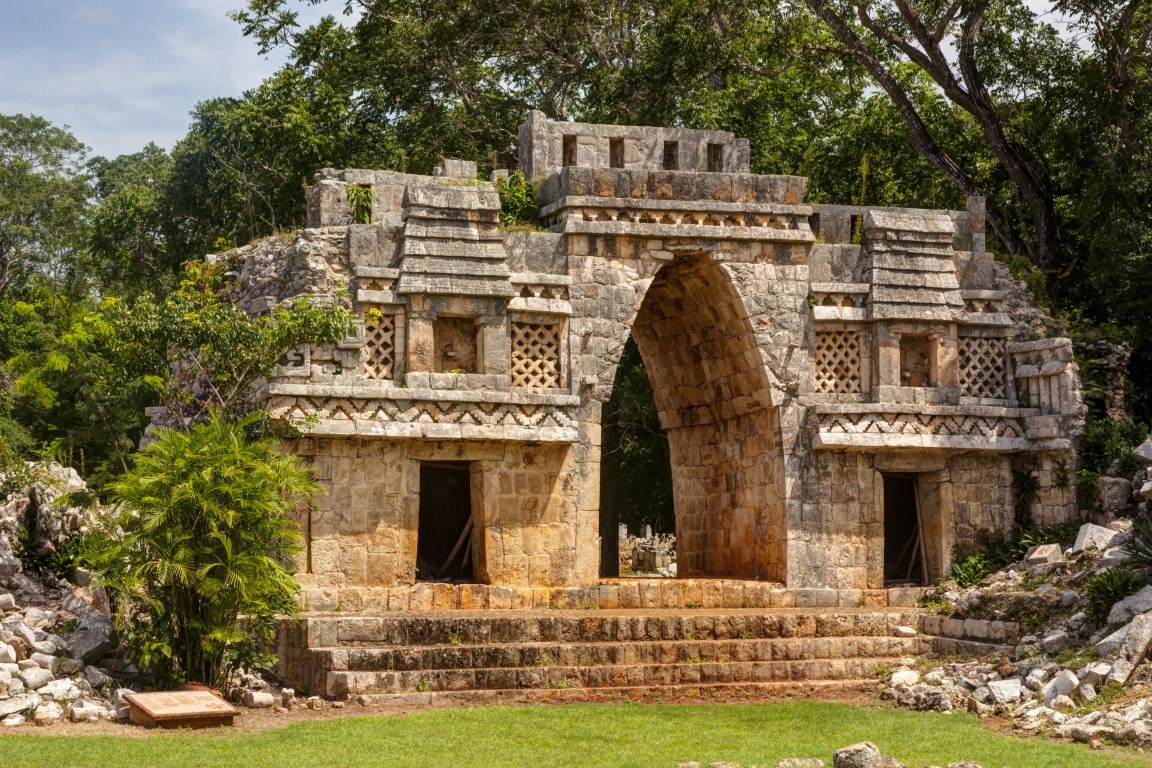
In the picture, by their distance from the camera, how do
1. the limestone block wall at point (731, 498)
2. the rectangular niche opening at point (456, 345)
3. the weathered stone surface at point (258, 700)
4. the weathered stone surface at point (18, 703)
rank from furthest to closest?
the limestone block wall at point (731, 498)
the rectangular niche opening at point (456, 345)
the weathered stone surface at point (258, 700)
the weathered stone surface at point (18, 703)

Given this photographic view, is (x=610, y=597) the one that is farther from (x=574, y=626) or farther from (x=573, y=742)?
(x=573, y=742)

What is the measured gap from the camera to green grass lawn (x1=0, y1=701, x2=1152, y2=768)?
10.1 m

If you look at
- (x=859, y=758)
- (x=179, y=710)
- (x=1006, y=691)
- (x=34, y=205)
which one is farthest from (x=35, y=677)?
(x=34, y=205)

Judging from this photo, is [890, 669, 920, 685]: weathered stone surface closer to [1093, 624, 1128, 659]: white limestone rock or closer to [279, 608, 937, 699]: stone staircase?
[279, 608, 937, 699]: stone staircase

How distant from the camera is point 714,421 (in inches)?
738

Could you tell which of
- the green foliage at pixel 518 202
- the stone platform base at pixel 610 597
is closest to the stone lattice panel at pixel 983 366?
the stone platform base at pixel 610 597

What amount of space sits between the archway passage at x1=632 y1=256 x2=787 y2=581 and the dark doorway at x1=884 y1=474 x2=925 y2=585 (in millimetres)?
1819

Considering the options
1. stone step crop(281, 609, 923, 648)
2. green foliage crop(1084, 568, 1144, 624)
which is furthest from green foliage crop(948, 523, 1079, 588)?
green foliage crop(1084, 568, 1144, 624)

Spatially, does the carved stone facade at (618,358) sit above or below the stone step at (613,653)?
above

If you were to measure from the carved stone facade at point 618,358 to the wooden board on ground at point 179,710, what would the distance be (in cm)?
341

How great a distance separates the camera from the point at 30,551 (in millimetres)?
14492

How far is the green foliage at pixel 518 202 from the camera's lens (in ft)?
55.7

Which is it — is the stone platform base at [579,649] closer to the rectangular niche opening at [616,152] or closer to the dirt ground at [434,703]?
the dirt ground at [434,703]

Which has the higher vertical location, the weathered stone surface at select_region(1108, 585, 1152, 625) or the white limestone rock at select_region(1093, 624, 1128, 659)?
the weathered stone surface at select_region(1108, 585, 1152, 625)
